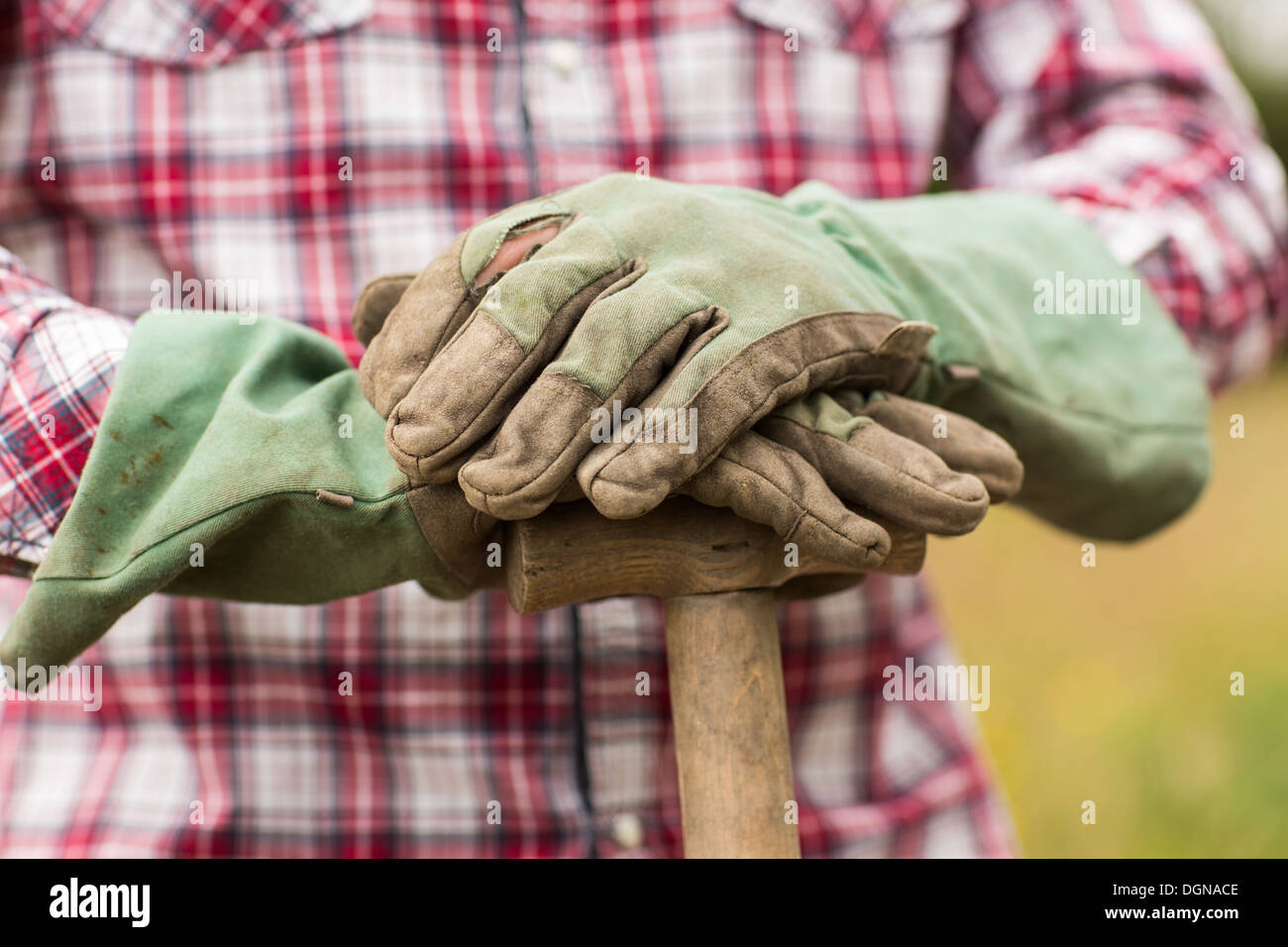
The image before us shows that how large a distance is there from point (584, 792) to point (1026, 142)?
Result: 107 cm

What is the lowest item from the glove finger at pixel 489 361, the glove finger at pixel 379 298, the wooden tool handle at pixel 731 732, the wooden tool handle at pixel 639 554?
the wooden tool handle at pixel 731 732

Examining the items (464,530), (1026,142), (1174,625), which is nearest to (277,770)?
(464,530)

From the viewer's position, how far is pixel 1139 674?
423 cm

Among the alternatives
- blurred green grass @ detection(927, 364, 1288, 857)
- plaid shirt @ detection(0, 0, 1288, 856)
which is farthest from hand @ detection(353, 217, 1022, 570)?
blurred green grass @ detection(927, 364, 1288, 857)

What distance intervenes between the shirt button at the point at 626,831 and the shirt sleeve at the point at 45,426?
0.70 m

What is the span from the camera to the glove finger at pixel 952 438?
1.06 metres

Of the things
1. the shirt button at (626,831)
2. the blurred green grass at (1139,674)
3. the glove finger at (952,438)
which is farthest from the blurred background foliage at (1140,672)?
the glove finger at (952,438)

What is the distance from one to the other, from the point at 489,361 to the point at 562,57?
669mm

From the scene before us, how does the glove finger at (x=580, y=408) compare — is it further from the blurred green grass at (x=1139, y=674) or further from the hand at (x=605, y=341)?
the blurred green grass at (x=1139, y=674)

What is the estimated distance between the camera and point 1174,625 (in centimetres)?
475

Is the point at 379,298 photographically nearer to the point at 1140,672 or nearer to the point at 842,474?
the point at 842,474

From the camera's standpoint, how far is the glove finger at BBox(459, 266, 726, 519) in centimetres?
91
